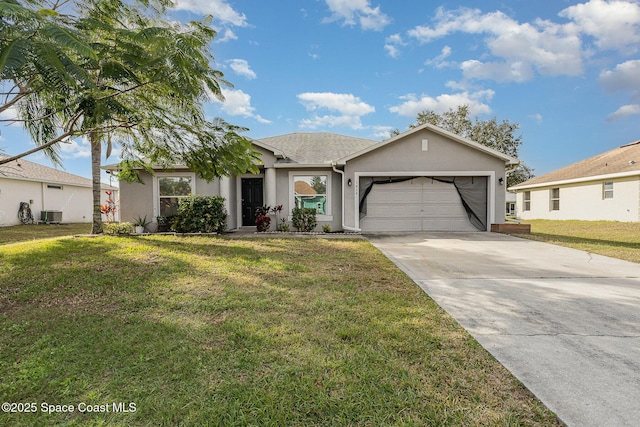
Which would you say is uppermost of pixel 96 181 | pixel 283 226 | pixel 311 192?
pixel 96 181

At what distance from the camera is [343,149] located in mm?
13734

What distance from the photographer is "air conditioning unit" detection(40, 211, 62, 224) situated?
61.9ft

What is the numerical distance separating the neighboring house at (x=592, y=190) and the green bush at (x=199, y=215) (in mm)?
19753

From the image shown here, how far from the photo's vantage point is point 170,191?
12.1 metres

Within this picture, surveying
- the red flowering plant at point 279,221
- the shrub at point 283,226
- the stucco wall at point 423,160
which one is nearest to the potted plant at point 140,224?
the red flowering plant at point 279,221

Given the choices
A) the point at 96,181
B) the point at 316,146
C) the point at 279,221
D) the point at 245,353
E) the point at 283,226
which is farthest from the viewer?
the point at 316,146

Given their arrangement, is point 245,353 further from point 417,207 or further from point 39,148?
point 417,207

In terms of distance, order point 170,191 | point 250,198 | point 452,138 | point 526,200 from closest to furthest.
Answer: point 452,138
point 170,191
point 250,198
point 526,200

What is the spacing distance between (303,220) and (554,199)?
1876 cm

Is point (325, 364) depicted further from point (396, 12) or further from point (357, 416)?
point (396, 12)

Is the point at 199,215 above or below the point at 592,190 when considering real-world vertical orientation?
below

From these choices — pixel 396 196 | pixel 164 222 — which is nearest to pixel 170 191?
pixel 164 222

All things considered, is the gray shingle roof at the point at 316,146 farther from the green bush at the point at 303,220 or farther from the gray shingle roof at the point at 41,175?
the gray shingle roof at the point at 41,175

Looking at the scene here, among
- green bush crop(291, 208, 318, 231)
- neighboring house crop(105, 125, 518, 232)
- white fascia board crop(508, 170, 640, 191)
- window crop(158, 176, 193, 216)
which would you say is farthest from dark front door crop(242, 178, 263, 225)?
white fascia board crop(508, 170, 640, 191)
